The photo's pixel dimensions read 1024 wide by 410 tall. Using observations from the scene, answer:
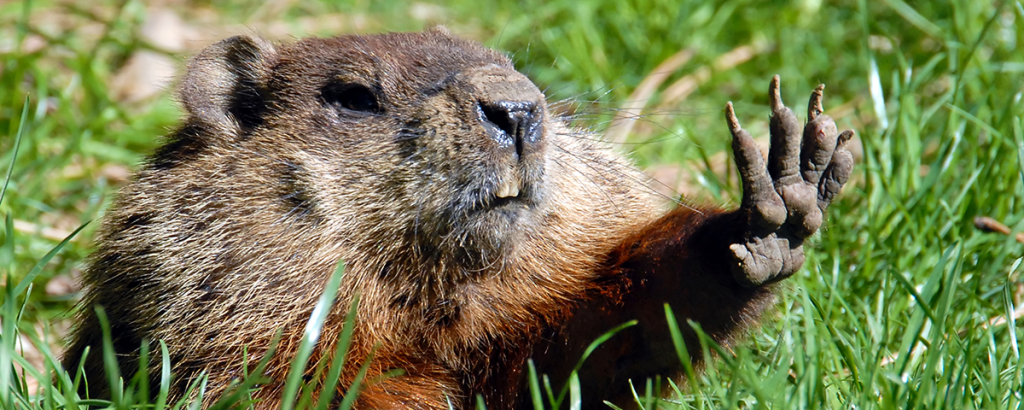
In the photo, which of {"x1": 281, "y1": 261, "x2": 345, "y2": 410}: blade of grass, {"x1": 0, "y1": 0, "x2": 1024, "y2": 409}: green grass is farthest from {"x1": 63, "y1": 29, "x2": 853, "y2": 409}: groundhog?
{"x1": 281, "y1": 261, "x2": 345, "y2": 410}: blade of grass

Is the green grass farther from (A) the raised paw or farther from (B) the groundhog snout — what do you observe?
(B) the groundhog snout

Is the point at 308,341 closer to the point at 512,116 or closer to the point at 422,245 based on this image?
the point at 422,245

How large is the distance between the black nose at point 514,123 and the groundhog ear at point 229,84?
983mm

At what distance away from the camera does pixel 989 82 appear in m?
4.88

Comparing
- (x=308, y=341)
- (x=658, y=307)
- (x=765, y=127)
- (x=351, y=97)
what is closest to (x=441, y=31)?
(x=351, y=97)

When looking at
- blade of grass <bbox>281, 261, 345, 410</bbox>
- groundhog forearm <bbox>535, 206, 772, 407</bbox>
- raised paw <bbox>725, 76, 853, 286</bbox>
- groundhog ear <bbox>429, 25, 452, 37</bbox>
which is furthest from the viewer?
groundhog ear <bbox>429, 25, 452, 37</bbox>

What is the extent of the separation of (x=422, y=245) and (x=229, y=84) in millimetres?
1073

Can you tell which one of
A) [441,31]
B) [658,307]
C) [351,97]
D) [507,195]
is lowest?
[658,307]

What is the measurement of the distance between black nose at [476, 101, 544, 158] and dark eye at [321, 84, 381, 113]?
1.62 ft

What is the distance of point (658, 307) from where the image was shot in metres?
3.21

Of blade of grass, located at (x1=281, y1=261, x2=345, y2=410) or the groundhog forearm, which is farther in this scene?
the groundhog forearm

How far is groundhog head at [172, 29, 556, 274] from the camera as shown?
120 inches

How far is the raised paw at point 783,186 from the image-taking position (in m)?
2.90

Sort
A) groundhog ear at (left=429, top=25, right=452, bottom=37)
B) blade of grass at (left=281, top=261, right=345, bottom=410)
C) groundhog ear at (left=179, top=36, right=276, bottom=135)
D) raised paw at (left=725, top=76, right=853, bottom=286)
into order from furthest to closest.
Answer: groundhog ear at (left=429, top=25, right=452, bottom=37) → groundhog ear at (left=179, top=36, right=276, bottom=135) → raised paw at (left=725, top=76, right=853, bottom=286) → blade of grass at (left=281, top=261, right=345, bottom=410)
